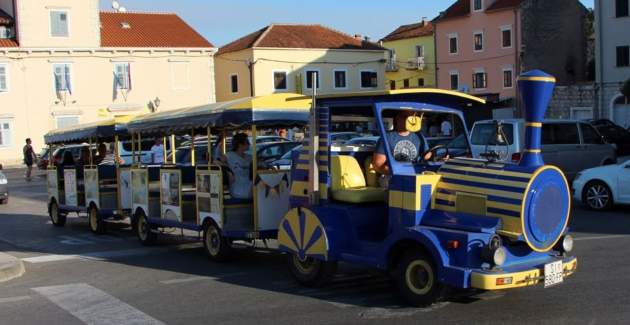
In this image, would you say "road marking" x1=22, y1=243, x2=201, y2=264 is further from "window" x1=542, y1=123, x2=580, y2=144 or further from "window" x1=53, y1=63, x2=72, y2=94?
"window" x1=53, y1=63, x2=72, y2=94

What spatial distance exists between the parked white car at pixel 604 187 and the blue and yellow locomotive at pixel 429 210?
288 inches

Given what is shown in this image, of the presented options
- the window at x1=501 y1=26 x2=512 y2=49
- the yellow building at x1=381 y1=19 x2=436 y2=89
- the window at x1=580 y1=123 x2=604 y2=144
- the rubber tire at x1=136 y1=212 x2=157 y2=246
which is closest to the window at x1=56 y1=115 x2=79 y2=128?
the yellow building at x1=381 y1=19 x2=436 y2=89

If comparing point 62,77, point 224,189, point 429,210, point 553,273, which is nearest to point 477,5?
point 62,77

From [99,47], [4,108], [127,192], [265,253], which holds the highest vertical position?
[99,47]

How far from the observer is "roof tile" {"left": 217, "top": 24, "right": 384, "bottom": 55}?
5622cm

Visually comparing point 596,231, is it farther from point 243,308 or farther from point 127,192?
point 127,192

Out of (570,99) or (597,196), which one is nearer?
(597,196)

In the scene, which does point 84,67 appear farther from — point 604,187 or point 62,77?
point 604,187

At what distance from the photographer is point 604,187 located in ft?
48.2

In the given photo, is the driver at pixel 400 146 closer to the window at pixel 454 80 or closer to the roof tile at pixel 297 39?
the roof tile at pixel 297 39

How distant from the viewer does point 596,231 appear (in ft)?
39.0

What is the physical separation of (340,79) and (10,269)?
165 feet

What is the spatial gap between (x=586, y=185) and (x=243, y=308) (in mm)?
9965

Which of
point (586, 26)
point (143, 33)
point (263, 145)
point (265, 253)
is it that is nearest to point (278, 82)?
point (143, 33)
